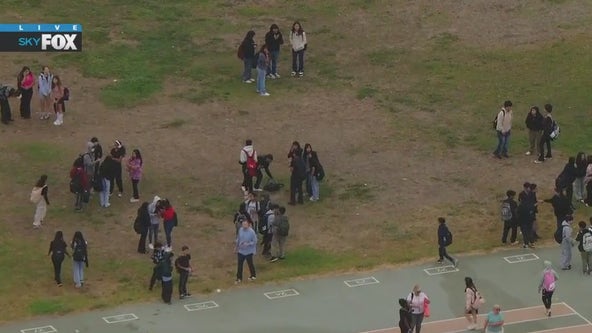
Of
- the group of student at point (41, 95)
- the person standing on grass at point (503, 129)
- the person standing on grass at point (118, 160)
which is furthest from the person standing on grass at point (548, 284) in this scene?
the group of student at point (41, 95)

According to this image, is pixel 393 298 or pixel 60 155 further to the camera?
pixel 60 155

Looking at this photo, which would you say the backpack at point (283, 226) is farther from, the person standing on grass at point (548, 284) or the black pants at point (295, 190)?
the person standing on grass at point (548, 284)

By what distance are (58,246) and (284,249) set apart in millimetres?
5576

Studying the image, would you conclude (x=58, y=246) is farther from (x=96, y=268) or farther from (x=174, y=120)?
(x=174, y=120)

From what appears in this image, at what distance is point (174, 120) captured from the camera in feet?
116

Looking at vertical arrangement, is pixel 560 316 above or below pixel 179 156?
below

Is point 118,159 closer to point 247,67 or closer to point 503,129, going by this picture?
point 247,67

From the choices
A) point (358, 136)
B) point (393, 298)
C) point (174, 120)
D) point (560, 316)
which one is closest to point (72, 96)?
point (174, 120)

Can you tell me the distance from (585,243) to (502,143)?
272 inches

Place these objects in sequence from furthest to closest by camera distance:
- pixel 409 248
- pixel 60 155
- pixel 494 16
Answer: pixel 494 16, pixel 60 155, pixel 409 248

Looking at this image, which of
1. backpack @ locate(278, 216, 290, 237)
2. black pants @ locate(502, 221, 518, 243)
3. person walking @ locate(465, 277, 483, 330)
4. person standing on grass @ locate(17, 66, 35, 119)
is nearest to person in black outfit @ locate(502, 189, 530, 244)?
black pants @ locate(502, 221, 518, 243)

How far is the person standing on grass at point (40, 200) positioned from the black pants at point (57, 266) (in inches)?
97.9

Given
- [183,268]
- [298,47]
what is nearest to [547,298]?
[183,268]

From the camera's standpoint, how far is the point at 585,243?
26828 mm
